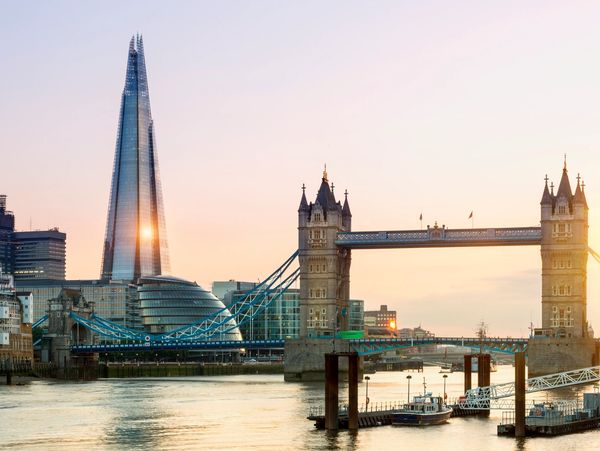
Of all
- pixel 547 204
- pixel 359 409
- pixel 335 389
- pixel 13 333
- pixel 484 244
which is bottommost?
pixel 359 409

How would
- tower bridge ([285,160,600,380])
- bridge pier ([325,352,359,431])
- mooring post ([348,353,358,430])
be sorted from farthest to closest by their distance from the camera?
tower bridge ([285,160,600,380]) → mooring post ([348,353,358,430]) → bridge pier ([325,352,359,431])

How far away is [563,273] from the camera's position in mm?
165250

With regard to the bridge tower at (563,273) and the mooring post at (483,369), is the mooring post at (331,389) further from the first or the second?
the bridge tower at (563,273)

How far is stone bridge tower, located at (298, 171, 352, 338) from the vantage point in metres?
175

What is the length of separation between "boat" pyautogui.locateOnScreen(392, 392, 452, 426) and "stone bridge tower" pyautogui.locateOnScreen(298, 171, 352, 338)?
263ft

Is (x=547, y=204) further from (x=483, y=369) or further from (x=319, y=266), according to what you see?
(x=483, y=369)

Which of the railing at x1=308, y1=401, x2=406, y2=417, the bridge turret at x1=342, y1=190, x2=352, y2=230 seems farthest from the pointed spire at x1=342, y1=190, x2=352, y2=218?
the railing at x1=308, y1=401, x2=406, y2=417

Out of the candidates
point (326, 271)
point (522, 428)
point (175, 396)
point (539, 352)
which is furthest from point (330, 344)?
point (522, 428)

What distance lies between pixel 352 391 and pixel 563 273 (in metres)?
86.9

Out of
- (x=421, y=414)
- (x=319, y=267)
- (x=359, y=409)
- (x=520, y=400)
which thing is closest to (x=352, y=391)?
(x=421, y=414)

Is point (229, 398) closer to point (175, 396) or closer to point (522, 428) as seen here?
point (175, 396)

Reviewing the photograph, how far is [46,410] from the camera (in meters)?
110

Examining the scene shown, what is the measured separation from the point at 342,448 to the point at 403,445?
15.2 feet

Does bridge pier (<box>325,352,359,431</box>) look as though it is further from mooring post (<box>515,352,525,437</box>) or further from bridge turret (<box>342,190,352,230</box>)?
bridge turret (<box>342,190,352,230</box>)
